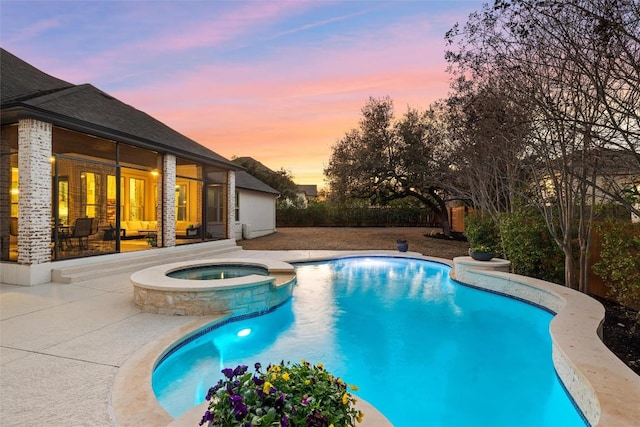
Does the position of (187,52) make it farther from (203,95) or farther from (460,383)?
(460,383)

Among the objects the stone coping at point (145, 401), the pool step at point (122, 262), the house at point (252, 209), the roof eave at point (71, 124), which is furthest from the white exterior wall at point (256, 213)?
the stone coping at point (145, 401)

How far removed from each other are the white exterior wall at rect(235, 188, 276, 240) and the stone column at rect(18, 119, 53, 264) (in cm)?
1085

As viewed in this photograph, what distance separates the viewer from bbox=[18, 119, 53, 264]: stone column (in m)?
7.22

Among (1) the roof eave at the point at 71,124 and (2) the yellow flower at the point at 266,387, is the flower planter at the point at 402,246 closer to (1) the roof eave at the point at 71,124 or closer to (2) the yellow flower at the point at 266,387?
(1) the roof eave at the point at 71,124

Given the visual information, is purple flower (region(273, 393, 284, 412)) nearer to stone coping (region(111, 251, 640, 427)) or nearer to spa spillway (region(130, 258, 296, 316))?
stone coping (region(111, 251, 640, 427))

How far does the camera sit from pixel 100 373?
3.38 meters

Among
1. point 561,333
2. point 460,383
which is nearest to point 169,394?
point 460,383

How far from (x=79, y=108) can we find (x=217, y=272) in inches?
215

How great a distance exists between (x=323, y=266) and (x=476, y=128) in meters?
6.24

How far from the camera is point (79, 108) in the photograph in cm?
867

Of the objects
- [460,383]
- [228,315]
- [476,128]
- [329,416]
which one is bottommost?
[460,383]

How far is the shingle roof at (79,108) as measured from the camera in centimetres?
761

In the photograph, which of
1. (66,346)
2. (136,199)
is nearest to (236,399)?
(66,346)

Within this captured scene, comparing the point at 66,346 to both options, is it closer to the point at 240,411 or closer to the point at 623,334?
the point at 240,411
